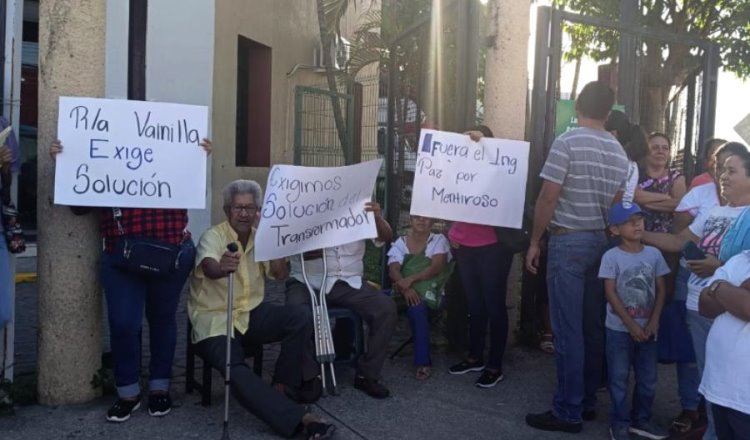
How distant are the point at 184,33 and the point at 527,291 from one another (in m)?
6.16

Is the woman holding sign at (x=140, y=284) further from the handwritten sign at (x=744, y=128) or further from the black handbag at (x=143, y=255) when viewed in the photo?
the handwritten sign at (x=744, y=128)

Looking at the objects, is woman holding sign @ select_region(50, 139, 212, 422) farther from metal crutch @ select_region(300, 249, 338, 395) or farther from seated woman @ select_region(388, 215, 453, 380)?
seated woman @ select_region(388, 215, 453, 380)

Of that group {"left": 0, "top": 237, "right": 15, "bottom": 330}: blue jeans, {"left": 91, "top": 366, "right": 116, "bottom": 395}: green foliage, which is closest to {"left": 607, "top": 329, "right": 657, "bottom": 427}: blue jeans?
{"left": 91, "top": 366, "right": 116, "bottom": 395}: green foliage

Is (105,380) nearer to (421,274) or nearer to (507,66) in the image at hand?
(421,274)

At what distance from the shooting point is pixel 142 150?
190 inches

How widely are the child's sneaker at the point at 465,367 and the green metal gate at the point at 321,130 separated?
4739 mm

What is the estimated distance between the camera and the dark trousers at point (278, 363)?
4.59 m

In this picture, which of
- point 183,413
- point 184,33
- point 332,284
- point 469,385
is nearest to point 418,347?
point 469,385

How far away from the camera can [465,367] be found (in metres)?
6.06

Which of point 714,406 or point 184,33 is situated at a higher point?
point 184,33

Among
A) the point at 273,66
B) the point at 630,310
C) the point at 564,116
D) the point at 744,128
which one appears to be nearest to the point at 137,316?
the point at 630,310

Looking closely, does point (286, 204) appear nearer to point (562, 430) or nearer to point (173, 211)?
point (173, 211)

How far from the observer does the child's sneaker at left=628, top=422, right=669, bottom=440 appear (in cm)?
480

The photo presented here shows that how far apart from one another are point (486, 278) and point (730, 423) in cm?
268
